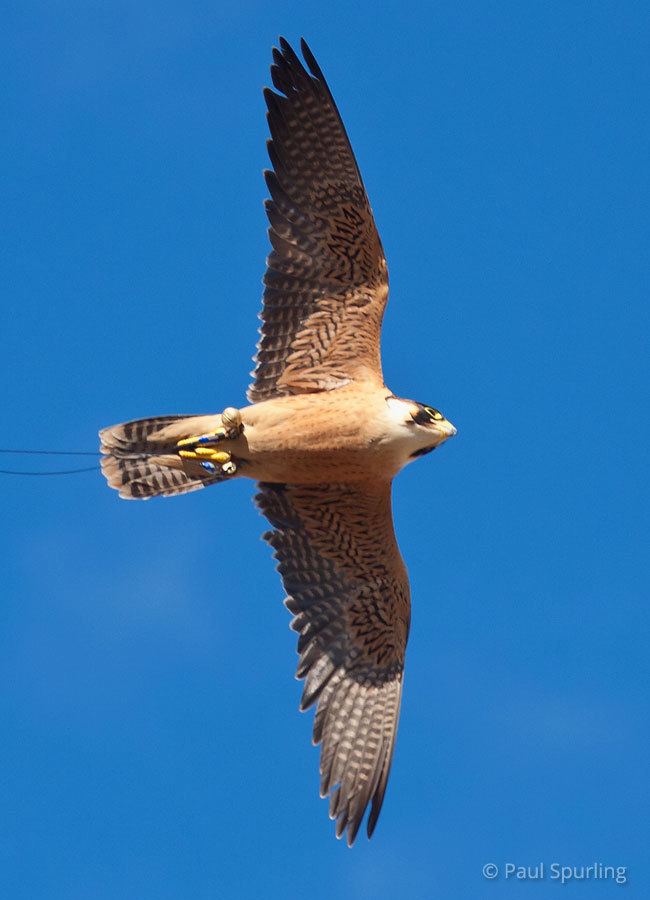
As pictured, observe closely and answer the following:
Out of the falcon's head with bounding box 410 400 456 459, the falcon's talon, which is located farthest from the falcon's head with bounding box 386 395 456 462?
the falcon's talon

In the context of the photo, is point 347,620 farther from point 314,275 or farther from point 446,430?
Answer: point 314,275

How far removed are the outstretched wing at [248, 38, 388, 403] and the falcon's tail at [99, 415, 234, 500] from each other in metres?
0.67

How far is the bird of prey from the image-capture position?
13.1m

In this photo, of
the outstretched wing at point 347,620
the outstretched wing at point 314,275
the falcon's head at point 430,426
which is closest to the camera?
the falcon's head at point 430,426

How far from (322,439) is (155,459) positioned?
144 centimetres

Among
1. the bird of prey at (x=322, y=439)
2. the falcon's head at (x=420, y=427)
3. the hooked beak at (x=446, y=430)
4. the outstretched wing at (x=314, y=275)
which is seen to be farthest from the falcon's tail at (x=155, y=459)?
the hooked beak at (x=446, y=430)

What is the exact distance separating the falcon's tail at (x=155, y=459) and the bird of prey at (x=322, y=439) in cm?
1

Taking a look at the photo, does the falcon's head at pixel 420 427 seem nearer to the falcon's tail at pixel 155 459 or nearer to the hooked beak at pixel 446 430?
the hooked beak at pixel 446 430

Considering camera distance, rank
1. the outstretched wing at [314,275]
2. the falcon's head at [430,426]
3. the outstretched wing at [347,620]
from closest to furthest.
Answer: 1. the falcon's head at [430,426]
2. the outstretched wing at [314,275]
3. the outstretched wing at [347,620]

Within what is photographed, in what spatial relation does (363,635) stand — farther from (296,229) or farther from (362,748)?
(296,229)

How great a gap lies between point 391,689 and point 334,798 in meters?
1.09

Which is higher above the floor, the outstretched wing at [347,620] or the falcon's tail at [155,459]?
the falcon's tail at [155,459]

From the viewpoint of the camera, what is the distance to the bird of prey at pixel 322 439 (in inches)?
514

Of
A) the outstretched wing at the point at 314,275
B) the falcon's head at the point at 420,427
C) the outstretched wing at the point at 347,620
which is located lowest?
the outstretched wing at the point at 347,620
